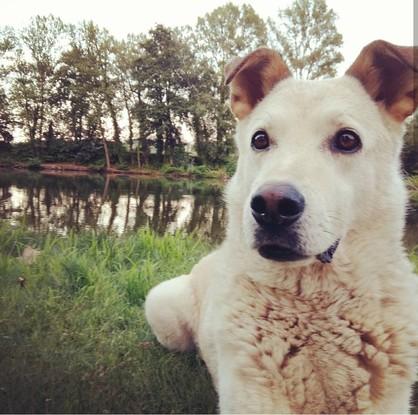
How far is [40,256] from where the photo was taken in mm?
4188

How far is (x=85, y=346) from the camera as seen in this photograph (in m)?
2.72

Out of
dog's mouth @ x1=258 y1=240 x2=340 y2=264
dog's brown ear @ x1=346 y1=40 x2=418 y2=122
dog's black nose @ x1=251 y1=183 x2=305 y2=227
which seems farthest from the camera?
dog's brown ear @ x1=346 y1=40 x2=418 y2=122

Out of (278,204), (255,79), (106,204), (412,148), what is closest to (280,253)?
(278,204)

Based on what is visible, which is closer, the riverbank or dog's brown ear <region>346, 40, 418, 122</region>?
dog's brown ear <region>346, 40, 418, 122</region>

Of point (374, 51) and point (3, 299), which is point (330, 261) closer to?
point (374, 51)

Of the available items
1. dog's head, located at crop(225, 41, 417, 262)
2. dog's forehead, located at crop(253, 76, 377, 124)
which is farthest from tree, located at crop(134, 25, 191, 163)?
dog's forehead, located at crop(253, 76, 377, 124)

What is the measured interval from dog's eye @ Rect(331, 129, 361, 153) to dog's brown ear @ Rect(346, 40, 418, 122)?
366mm

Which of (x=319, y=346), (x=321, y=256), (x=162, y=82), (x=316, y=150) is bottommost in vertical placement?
(x=319, y=346)

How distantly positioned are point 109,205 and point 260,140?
6.54 metres

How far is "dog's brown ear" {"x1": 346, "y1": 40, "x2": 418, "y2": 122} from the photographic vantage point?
6.59 ft

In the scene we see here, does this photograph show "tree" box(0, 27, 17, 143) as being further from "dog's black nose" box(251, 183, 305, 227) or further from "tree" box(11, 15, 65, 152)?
"dog's black nose" box(251, 183, 305, 227)

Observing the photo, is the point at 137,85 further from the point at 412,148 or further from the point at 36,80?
the point at 412,148

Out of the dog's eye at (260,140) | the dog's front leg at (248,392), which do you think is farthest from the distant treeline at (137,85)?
the dog's front leg at (248,392)

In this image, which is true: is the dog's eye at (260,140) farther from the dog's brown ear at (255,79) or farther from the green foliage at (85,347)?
the green foliage at (85,347)
